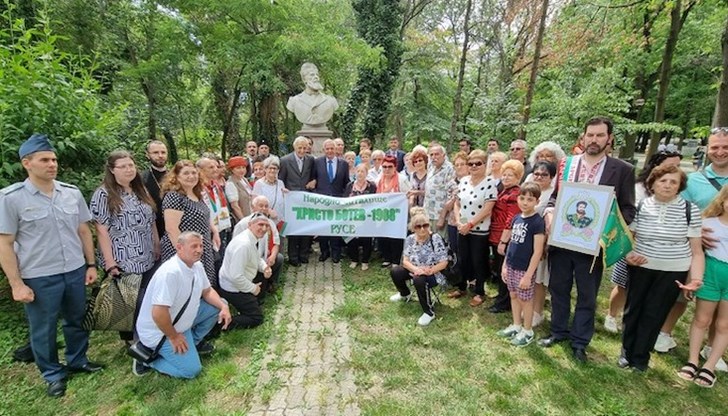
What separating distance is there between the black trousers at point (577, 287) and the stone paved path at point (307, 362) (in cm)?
210

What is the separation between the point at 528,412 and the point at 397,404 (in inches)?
39.3

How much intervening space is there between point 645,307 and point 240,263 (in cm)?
384

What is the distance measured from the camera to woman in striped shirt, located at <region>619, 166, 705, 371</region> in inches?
116

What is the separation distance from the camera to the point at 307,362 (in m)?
3.38

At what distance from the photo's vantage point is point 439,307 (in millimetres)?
4500

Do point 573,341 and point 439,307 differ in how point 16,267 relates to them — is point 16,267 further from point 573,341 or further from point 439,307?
point 573,341

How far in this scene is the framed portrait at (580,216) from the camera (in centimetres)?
296

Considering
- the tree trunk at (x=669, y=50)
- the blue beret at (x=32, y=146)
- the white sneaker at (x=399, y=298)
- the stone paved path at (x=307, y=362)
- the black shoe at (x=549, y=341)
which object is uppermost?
the tree trunk at (x=669, y=50)

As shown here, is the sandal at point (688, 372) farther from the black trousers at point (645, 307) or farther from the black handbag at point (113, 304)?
the black handbag at point (113, 304)

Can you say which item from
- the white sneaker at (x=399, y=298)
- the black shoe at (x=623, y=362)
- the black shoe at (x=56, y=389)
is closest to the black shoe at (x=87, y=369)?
the black shoe at (x=56, y=389)

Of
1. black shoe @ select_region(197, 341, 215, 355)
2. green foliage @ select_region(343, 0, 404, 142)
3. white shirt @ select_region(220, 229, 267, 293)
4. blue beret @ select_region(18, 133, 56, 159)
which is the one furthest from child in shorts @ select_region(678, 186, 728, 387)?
green foliage @ select_region(343, 0, 404, 142)

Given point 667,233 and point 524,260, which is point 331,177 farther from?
point 667,233

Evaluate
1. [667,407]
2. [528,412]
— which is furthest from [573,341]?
[528,412]

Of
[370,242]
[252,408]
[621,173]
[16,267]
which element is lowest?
[252,408]
